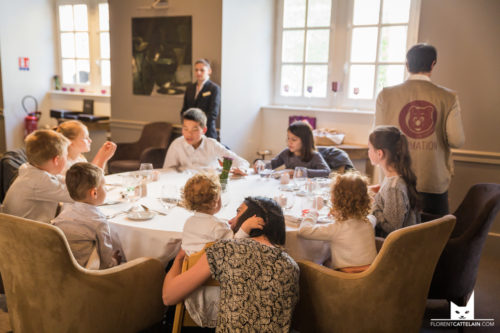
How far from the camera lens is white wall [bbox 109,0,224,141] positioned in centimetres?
480

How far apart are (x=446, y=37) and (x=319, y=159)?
1.61 metres

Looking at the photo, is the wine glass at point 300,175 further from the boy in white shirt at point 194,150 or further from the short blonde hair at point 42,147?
the short blonde hair at point 42,147

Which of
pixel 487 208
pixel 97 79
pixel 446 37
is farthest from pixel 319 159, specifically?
pixel 97 79

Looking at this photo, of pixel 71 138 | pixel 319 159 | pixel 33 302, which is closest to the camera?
pixel 33 302

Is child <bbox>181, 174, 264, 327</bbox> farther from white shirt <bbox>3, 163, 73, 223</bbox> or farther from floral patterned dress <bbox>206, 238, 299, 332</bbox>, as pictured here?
white shirt <bbox>3, 163, 73, 223</bbox>

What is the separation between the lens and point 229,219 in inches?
88.4

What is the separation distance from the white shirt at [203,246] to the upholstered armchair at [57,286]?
0.76 ft

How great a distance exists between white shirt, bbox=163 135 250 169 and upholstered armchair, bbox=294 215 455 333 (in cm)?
166

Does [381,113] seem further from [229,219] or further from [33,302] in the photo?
[33,302]

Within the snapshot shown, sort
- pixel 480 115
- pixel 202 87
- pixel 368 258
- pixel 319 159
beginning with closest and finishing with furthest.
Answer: pixel 368 258, pixel 319 159, pixel 480 115, pixel 202 87

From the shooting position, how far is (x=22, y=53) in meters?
6.58

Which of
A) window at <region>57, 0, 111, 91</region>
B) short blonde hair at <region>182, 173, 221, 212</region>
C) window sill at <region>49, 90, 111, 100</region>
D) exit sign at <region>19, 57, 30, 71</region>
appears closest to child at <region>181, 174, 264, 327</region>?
short blonde hair at <region>182, 173, 221, 212</region>

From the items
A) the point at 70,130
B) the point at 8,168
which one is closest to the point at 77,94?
the point at 8,168

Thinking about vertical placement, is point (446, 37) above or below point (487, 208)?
above
